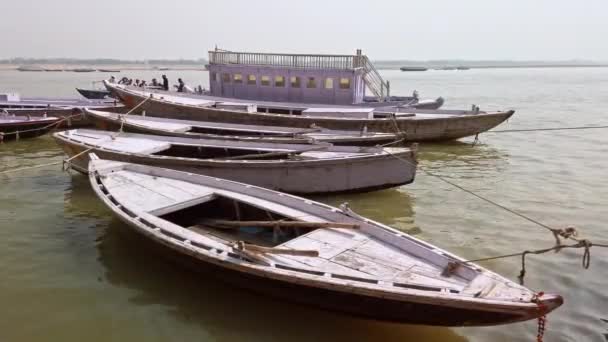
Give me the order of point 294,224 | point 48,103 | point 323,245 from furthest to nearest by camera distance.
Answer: point 48,103, point 294,224, point 323,245

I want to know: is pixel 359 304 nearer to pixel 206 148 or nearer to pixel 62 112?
pixel 206 148

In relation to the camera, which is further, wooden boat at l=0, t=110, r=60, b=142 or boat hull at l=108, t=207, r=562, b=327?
wooden boat at l=0, t=110, r=60, b=142

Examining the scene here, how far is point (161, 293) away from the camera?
9.14 metres

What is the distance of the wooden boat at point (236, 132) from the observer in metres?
18.0

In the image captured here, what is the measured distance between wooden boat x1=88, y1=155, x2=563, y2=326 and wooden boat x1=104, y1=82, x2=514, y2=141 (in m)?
11.6

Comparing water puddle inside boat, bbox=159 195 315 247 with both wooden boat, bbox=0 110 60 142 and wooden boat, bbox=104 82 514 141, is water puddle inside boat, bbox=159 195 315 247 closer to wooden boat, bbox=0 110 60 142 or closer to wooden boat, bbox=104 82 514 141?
wooden boat, bbox=104 82 514 141

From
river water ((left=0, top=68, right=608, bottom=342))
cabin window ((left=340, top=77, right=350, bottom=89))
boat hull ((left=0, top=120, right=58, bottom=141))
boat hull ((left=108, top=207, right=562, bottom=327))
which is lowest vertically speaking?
river water ((left=0, top=68, right=608, bottom=342))

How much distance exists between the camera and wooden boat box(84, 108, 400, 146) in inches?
709

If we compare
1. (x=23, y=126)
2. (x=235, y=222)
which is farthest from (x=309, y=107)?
(x=235, y=222)

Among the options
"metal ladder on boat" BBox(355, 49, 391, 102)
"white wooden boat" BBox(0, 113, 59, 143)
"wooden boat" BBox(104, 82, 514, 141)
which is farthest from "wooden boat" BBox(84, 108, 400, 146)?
"metal ladder on boat" BBox(355, 49, 391, 102)

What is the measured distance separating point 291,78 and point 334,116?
17.1ft

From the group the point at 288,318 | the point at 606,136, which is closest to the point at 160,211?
the point at 288,318

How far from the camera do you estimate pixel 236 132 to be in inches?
812

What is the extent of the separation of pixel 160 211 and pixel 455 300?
254 inches
